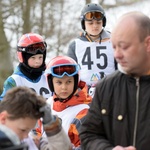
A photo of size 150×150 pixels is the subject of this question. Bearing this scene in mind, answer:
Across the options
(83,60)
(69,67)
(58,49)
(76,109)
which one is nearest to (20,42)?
(83,60)

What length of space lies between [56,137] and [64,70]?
1.31 meters

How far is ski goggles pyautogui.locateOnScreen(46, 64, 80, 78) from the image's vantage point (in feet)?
16.3

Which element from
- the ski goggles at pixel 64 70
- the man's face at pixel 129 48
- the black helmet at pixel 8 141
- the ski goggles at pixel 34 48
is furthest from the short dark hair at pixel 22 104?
the ski goggles at pixel 34 48

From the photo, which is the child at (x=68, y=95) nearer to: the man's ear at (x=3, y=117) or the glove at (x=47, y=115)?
the glove at (x=47, y=115)

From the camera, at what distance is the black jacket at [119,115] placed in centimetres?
323

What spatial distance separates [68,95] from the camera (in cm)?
486

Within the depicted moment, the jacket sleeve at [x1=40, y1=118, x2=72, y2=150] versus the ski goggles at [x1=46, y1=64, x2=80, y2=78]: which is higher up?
the ski goggles at [x1=46, y1=64, x2=80, y2=78]

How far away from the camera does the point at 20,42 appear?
22.0ft

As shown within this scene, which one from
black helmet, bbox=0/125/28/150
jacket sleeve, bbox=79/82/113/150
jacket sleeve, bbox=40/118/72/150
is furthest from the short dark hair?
black helmet, bbox=0/125/28/150

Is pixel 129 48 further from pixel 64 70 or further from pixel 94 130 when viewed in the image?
pixel 64 70

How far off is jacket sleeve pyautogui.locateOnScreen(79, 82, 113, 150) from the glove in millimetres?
285

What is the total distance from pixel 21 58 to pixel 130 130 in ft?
11.5

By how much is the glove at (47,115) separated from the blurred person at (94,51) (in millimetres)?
3705

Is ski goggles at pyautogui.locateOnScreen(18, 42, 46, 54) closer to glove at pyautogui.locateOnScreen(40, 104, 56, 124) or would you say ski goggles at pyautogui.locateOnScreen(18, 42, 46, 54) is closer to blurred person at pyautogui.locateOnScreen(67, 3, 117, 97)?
blurred person at pyautogui.locateOnScreen(67, 3, 117, 97)
